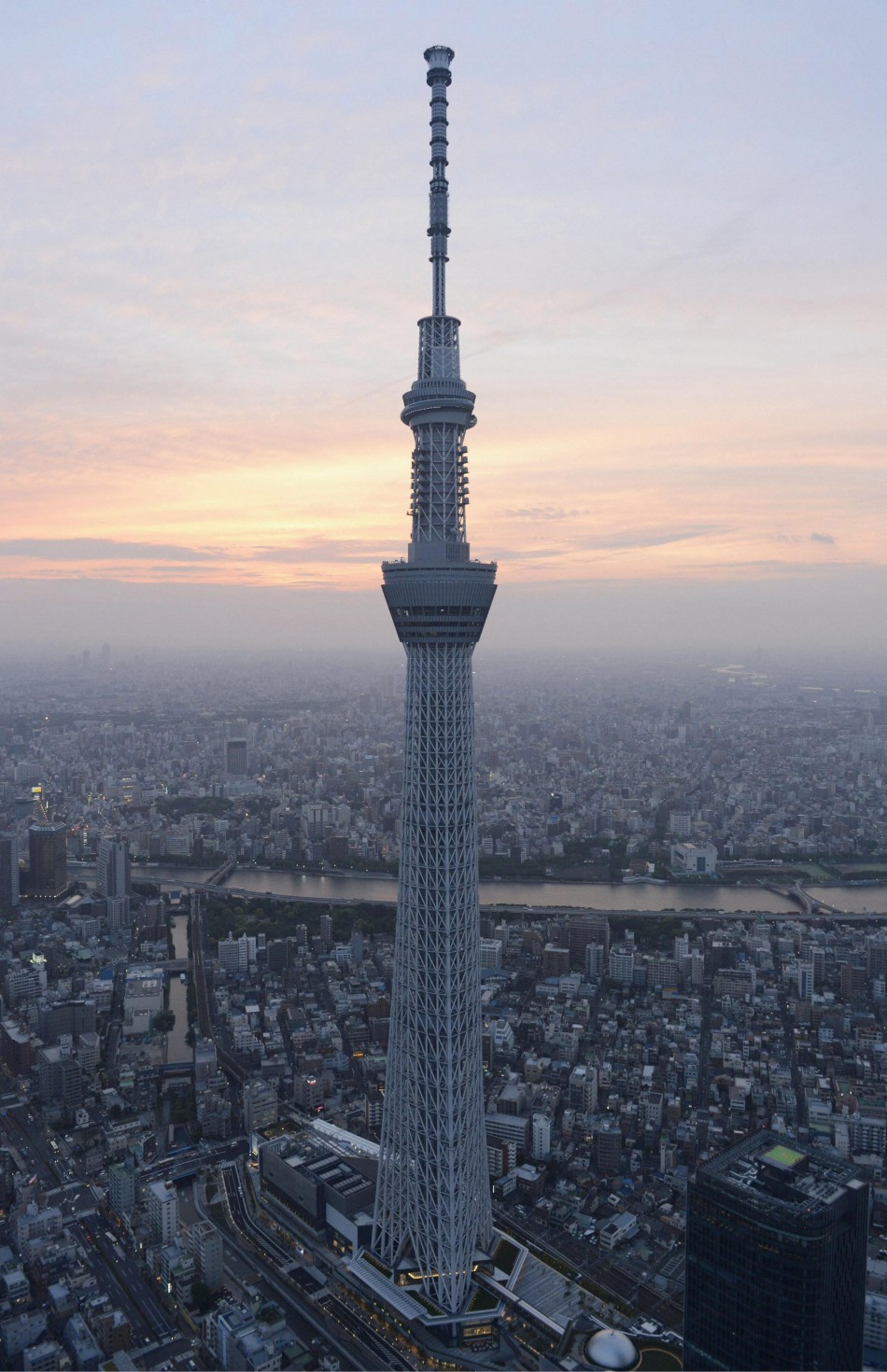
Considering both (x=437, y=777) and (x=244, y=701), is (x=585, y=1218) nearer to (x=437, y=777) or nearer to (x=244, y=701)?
(x=437, y=777)

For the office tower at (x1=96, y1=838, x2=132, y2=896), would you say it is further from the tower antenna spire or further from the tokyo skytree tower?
the tower antenna spire

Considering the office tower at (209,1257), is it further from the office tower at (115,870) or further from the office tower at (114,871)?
the office tower at (115,870)

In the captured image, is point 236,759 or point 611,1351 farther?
point 236,759

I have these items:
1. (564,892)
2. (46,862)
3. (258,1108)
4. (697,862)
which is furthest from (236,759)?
(258,1108)

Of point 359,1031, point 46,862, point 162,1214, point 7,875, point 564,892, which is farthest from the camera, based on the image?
point 564,892

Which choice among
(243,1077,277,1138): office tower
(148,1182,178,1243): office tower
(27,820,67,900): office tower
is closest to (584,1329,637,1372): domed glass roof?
(148,1182,178,1243): office tower

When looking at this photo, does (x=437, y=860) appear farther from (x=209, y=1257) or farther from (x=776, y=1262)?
(x=209, y=1257)
